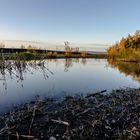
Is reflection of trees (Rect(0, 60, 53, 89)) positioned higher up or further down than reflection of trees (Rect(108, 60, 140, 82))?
higher up

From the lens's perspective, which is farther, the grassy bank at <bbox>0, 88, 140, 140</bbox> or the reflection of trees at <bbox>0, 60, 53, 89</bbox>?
the reflection of trees at <bbox>0, 60, 53, 89</bbox>

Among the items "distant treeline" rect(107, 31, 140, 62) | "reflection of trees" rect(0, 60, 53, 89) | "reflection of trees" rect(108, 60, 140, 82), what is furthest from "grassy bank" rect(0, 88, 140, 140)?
"distant treeline" rect(107, 31, 140, 62)

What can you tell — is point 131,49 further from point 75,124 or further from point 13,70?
point 75,124

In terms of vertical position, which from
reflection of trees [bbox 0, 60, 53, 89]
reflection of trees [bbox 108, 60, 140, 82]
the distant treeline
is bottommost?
reflection of trees [bbox 108, 60, 140, 82]

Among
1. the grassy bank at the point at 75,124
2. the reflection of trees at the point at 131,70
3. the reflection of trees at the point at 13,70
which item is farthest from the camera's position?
the reflection of trees at the point at 131,70

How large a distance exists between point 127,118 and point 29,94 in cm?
604

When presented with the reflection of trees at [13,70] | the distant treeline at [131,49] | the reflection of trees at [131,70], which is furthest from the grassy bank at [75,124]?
the distant treeline at [131,49]

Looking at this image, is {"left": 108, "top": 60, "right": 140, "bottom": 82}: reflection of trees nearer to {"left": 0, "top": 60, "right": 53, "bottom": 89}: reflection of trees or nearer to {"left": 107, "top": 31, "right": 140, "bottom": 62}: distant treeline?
{"left": 0, "top": 60, "right": 53, "bottom": 89}: reflection of trees

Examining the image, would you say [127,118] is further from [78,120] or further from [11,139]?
[11,139]

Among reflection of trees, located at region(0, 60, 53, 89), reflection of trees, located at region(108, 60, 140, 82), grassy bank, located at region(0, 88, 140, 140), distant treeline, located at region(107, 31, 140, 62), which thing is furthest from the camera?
distant treeline, located at region(107, 31, 140, 62)

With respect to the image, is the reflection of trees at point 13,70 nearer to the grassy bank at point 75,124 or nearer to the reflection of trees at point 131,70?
the grassy bank at point 75,124

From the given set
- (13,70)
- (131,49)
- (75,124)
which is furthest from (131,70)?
(131,49)

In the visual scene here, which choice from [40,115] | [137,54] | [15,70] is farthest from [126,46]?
[40,115]

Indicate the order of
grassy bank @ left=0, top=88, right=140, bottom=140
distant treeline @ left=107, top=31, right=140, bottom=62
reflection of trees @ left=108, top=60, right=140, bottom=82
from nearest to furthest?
grassy bank @ left=0, top=88, right=140, bottom=140 < reflection of trees @ left=108, top=60, right=140, bottom=82 < distant treeline @ left=107, top=31, right=140, bottom=62
